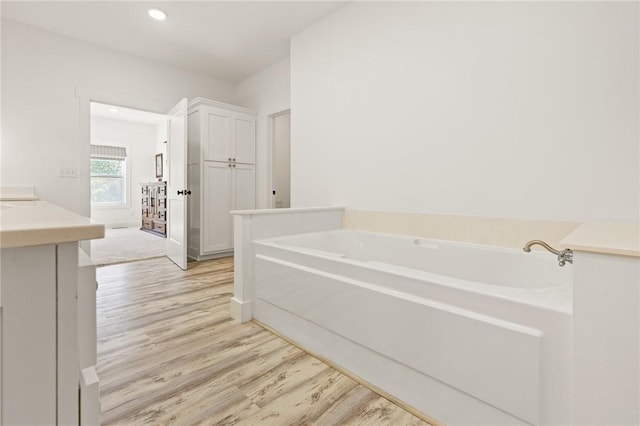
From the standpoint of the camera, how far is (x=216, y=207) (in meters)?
4.03

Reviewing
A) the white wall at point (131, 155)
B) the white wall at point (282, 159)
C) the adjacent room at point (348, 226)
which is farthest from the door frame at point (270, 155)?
the white wall at point (131, 155)

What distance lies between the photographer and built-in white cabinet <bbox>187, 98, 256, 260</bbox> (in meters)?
3.91

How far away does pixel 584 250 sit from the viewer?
871 mm

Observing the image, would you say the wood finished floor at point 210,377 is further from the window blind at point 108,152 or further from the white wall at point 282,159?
the window blind at point 108,152

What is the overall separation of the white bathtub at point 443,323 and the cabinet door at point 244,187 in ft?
7.48

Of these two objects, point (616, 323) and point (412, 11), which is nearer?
point (616, 323)

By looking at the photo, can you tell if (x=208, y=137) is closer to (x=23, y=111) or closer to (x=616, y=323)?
(x=23, y=111)

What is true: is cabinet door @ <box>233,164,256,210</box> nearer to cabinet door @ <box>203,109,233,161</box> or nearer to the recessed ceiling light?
cabinet door @ <box>203,109,233,161</box>

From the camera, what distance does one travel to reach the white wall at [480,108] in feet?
5.11

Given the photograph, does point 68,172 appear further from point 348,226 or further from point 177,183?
point 348,226

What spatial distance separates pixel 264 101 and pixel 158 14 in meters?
1.57

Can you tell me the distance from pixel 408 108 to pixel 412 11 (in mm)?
702

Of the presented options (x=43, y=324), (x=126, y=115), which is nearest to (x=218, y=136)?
(x=43, y=324)

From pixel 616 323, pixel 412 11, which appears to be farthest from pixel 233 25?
pixel 616 323
